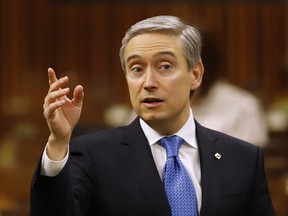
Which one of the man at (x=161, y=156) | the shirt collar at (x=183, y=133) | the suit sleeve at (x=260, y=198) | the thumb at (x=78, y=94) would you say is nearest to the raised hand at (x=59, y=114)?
the thumb at (x=78, y=94)

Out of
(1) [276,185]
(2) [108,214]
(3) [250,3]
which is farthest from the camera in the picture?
(3) [250,3]

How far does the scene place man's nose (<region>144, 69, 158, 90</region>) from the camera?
2.75 meters

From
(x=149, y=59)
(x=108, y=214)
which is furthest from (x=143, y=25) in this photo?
(x=108, y=214)

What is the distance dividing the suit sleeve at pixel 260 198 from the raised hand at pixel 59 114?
2.34ft

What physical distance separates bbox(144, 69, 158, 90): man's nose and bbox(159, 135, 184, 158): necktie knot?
20 centimetres

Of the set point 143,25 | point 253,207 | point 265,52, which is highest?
point 143,25

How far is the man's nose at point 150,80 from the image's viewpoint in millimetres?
2752

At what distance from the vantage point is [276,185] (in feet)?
16.5

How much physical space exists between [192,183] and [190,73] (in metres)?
0.38

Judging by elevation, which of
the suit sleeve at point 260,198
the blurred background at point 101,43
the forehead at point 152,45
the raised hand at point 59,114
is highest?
the forehead at point 152,45

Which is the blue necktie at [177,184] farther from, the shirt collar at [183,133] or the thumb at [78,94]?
the thumb at [78,94]

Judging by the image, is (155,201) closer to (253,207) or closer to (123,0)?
(253,207)

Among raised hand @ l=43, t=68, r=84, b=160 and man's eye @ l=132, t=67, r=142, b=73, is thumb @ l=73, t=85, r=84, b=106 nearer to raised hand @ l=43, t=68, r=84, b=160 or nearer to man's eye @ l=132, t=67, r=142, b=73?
raised hand @ l=43, t=68, r=84, b=160

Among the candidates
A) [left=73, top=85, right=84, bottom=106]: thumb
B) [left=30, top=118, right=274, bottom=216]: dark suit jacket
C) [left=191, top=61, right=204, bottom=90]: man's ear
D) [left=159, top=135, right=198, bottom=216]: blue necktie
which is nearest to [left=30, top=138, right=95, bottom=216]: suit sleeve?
[left=30, top=118, right=274, bottom=216]: dark suit jacket
